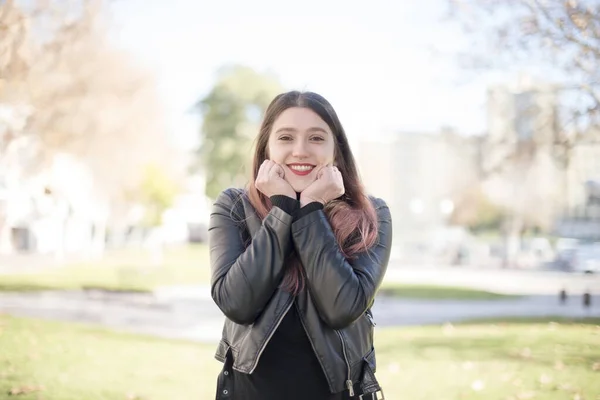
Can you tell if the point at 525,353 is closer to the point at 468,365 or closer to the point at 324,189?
the point at 468,365

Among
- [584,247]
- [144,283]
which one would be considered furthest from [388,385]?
[584,247]

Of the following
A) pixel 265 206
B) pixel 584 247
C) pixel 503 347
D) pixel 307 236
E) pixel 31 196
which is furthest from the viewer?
pixel 584 247

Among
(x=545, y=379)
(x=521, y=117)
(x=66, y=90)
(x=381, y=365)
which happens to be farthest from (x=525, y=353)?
(x=66, y=90)

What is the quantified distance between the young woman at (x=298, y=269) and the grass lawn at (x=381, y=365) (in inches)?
138

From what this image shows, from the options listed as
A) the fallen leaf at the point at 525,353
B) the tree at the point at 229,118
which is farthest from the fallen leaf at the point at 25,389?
the tree at the point at 229,118

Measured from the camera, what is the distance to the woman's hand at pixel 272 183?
171 cm

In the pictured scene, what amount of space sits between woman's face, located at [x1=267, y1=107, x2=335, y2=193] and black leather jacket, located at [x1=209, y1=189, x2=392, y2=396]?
0.48ft

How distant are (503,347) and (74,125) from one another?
6.47 m

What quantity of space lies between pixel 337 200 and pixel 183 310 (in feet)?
33.3

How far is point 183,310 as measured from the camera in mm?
11523

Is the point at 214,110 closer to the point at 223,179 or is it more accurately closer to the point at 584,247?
the point at 223,179

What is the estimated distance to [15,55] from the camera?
19.2 feet

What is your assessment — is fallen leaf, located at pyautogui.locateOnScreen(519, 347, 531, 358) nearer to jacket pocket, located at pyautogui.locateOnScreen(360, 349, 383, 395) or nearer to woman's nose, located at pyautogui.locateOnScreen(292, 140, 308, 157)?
jacket pocket, located at pyautogui.locateOnScreen(360, 349, 383, 395)

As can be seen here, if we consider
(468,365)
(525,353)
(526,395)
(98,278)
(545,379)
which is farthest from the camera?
(98,278)
